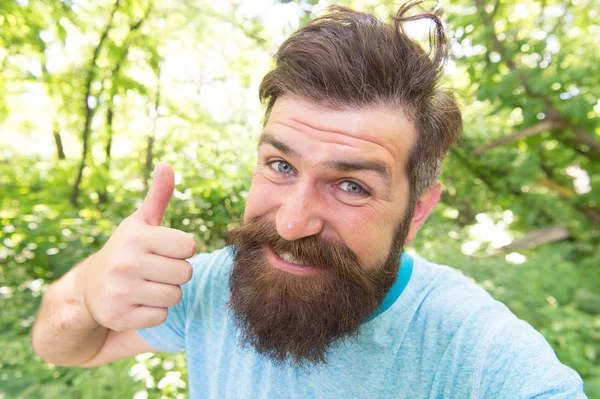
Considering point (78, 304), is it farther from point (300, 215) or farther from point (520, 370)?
point (520, 370)

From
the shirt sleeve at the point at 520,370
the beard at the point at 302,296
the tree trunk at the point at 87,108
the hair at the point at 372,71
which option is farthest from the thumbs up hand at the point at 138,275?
the tree trunk at the point at 87,108

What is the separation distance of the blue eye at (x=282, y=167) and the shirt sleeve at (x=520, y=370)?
2.77 ft

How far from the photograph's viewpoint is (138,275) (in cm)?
109

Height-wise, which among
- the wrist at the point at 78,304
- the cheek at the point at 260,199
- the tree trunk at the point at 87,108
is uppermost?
the cheek at the point at 260,199

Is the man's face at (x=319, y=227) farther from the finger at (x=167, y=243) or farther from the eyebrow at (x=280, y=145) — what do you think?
the finger at (x=167, y=243)

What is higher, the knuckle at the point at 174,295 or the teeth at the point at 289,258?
the teeth at the point at 289,258

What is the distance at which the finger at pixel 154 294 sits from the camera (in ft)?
3.58

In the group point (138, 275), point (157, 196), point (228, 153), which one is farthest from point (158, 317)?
point (228, 153)

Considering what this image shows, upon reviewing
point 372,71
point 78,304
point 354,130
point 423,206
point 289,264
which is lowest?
point 78,304

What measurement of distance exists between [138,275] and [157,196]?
25 centimetres

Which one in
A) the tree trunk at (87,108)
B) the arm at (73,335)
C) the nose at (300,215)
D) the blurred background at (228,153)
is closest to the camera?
the nose at (300,215)

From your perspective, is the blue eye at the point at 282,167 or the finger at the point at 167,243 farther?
the blue eye at the point at 282,167

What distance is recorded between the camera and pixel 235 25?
7.88m

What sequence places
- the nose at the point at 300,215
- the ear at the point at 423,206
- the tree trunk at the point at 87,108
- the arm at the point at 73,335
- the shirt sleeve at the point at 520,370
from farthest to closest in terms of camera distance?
the tree trunk at the point at 87,108 → the ear at the point at 423,206 → the arm at the point at 73,335 → the nose at the point at 300,215 → the shirt sleeve at the point at 520,370
